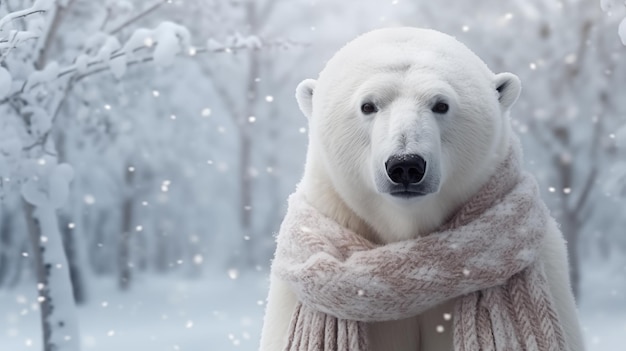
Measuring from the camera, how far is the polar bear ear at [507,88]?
127 centimetres

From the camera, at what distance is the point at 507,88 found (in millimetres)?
1284

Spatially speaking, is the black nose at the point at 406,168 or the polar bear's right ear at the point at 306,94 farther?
the polar bear's right ear at the point at 306,94

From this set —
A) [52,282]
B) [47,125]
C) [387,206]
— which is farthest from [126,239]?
[387,206]

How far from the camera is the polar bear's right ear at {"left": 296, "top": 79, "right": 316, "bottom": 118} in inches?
52.5

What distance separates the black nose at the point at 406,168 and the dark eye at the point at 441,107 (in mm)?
121

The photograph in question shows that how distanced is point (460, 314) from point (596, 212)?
3.91m

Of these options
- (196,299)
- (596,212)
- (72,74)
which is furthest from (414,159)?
(196,299)

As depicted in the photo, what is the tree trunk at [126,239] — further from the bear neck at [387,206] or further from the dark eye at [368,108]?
the dark eye at [368,108]

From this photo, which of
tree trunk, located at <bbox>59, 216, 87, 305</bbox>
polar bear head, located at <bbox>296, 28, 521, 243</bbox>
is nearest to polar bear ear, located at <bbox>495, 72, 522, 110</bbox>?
polar bear head, located at <bbox>296, 28, 521, 243</bbox>

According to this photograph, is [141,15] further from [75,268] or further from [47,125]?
[75,268]

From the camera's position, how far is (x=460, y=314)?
1.23 m

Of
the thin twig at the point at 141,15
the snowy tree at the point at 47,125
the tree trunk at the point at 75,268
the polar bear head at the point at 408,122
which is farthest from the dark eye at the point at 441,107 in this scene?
the tree trunk at the point at 75,268

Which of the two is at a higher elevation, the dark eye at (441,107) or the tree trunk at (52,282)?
the tree trunk at (52,282)

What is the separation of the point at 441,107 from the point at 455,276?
256 millimetres
